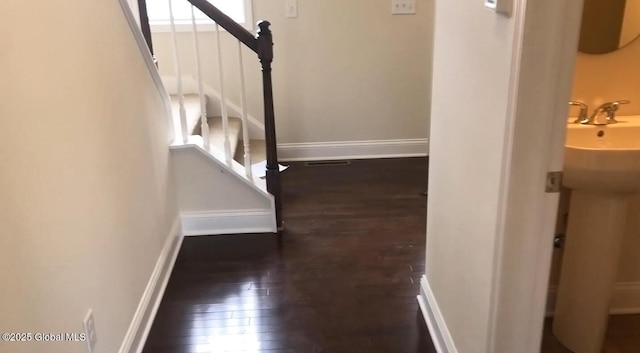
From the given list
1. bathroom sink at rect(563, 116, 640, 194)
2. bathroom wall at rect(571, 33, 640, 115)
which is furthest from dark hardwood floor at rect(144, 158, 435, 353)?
bathroom wall at rect(571, 33, 640, 115)

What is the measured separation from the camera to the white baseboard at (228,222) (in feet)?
Result: 10.4

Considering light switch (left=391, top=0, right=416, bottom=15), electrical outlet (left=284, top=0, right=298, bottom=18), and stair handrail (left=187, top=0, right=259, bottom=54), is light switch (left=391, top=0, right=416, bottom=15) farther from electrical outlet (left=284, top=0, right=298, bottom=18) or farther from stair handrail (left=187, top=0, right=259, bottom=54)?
stair handrail (left=187, top=0, right=259, bottom=54)

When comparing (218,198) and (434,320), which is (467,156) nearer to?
(434,320)

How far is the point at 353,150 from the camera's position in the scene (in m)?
4.33

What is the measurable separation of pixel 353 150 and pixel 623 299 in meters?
2.30

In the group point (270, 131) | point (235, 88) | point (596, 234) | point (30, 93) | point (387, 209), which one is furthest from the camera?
point (235, 88)

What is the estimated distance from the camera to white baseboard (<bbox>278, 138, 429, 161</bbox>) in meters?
4.31

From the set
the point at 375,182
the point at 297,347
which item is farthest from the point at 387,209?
the point at 297,347

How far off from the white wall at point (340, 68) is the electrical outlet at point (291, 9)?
1.3 inches

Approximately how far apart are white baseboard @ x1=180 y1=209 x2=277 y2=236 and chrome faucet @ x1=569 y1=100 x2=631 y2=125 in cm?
166

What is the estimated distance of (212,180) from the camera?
10.2 feet

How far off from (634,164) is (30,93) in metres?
1.69

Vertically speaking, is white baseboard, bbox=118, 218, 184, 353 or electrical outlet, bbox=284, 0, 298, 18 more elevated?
electrical outlet, bbox=284, 0, 298, 18

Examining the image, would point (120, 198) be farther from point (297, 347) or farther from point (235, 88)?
point (235, 88)
